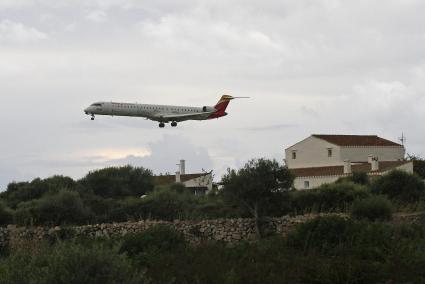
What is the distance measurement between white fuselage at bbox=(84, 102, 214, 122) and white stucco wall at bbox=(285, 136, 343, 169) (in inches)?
424

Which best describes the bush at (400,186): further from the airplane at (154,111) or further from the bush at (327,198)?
the airplane at (154,111)

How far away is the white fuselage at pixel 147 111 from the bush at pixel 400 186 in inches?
1266

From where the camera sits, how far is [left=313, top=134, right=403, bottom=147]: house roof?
82.4 meters

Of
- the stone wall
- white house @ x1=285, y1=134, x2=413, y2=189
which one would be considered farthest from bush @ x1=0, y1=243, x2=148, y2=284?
white house @ x1=285, y1=134, x2=413, y2=189

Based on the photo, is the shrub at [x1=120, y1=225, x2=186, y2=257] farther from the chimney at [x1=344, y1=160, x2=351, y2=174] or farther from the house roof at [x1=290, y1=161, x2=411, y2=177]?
the chimney at [x1=344, y1=160, x2=351, y2=174]

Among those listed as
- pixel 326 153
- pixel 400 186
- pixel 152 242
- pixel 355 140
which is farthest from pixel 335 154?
pixel 152 242

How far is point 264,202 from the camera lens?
120 feet

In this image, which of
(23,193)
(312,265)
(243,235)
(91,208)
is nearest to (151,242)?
(312,265)

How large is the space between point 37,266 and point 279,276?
5696mm

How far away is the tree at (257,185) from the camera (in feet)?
119

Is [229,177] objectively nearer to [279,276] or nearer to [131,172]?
[279,276]

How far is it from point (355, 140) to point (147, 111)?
896 inches

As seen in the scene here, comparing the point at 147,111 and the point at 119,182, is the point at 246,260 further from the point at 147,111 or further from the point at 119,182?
the point at 147,111

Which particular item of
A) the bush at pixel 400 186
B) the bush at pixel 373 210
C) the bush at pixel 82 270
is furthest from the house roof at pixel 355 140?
the bush at pixel 82 270
